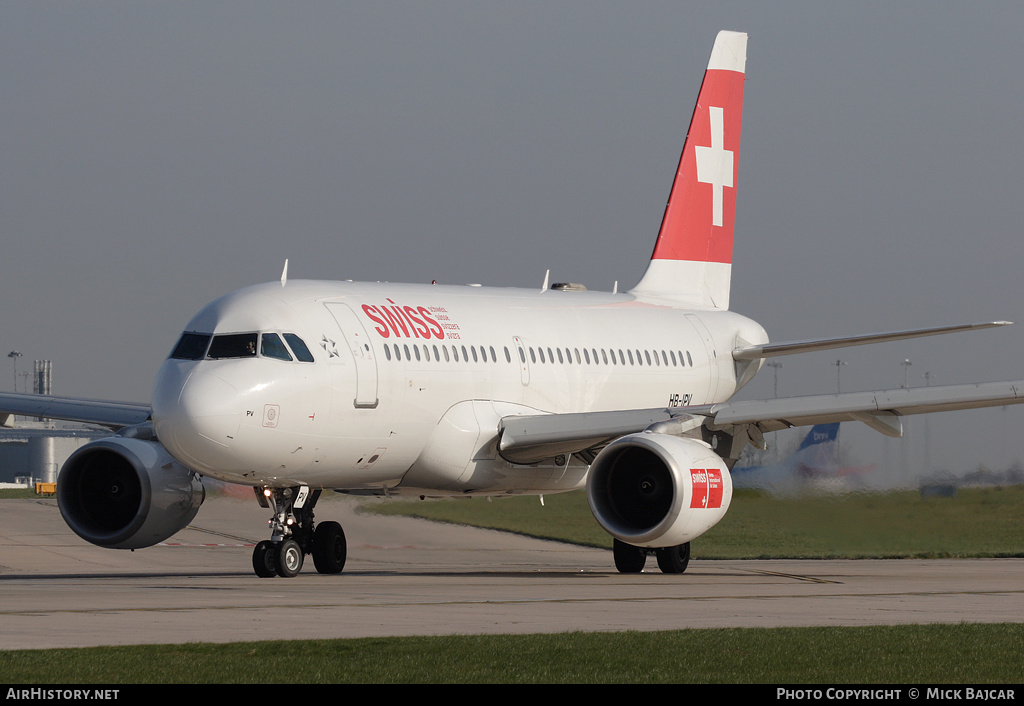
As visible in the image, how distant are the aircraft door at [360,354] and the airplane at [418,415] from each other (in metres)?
0.02

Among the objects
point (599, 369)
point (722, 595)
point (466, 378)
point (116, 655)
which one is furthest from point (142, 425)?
point (116, 655)

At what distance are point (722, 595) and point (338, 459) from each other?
554 centimetres

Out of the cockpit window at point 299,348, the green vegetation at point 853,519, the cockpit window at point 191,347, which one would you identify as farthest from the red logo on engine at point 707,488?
the cockpit window at point 191,347

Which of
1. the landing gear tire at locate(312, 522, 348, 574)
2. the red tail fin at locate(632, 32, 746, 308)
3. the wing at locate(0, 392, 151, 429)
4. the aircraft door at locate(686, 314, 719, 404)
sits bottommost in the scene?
the landing gear tire at locate(312, 522, 348, 574)

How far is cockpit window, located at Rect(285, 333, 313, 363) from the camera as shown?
20.2m

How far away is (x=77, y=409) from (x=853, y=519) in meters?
12.5

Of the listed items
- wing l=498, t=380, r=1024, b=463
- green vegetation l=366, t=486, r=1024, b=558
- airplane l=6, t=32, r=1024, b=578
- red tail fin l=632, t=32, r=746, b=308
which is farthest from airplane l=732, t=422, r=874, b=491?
wing l=498, t=380, r=1024, b=463

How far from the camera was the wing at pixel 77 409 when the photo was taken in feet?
77.2

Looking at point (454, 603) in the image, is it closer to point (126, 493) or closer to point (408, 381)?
point (408, 381)

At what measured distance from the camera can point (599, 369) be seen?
25922mm

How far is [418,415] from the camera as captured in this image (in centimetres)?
2192

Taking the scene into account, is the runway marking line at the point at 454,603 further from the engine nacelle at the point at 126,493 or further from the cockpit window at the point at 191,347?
the engine nacelle at the point at 126,493

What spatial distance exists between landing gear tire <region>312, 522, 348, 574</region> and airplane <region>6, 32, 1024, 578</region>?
31 mm

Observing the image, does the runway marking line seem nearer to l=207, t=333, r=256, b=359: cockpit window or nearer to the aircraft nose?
the aircraft nose
